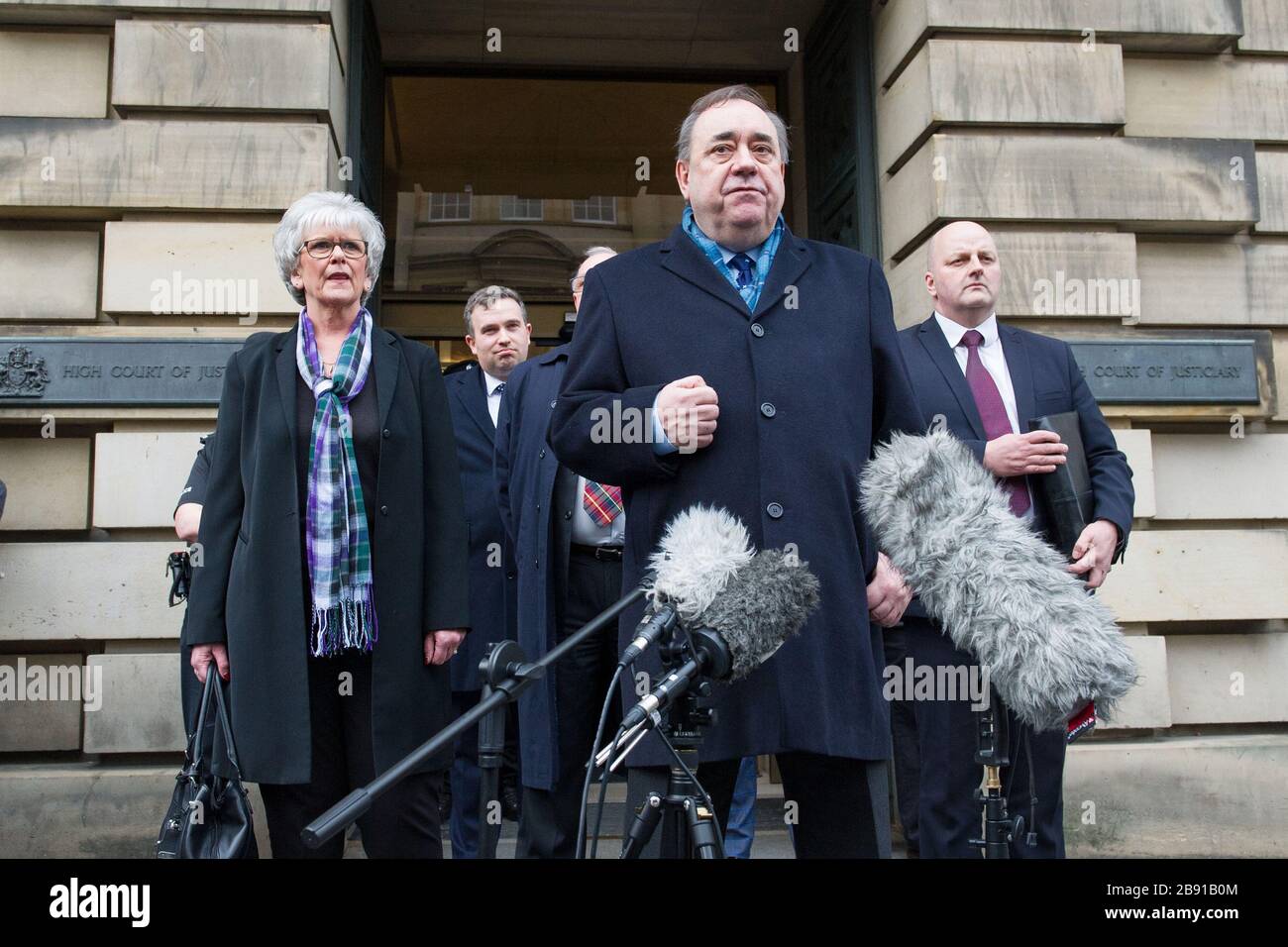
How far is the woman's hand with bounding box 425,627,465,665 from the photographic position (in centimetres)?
355

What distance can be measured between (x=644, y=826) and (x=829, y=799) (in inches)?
26.9

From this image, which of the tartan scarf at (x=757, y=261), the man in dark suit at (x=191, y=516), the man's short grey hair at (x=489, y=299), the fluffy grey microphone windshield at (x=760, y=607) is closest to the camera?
the fluffy grey microphone windshield at (x=760, y=607)

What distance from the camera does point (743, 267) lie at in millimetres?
2980

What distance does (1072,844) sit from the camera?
6.09m

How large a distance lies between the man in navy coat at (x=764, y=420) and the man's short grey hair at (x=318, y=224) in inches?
44.2

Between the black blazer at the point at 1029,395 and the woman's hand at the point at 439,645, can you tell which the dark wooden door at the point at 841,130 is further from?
the woman's hand at the point at 439,645

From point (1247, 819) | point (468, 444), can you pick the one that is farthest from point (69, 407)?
point (1247, 819)

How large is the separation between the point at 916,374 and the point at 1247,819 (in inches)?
139

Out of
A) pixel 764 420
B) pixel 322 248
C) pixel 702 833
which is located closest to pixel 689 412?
pixel 764 420

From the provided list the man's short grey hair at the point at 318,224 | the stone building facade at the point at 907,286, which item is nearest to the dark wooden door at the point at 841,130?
the stone building facade at the point at 907,286

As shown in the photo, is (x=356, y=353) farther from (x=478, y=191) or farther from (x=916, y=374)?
(x=478, y=191)

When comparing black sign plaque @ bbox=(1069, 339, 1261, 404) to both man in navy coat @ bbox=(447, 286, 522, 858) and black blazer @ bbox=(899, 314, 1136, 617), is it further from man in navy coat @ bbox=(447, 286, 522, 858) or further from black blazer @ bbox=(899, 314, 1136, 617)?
man in navy coat @ bbox=(447, 286, 522, 858)

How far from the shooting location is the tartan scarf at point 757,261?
9.63 ft

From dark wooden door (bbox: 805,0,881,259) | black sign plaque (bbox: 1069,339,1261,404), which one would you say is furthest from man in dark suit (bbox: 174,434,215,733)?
black sign plaque (bbox: 1069,339,1261,404)
